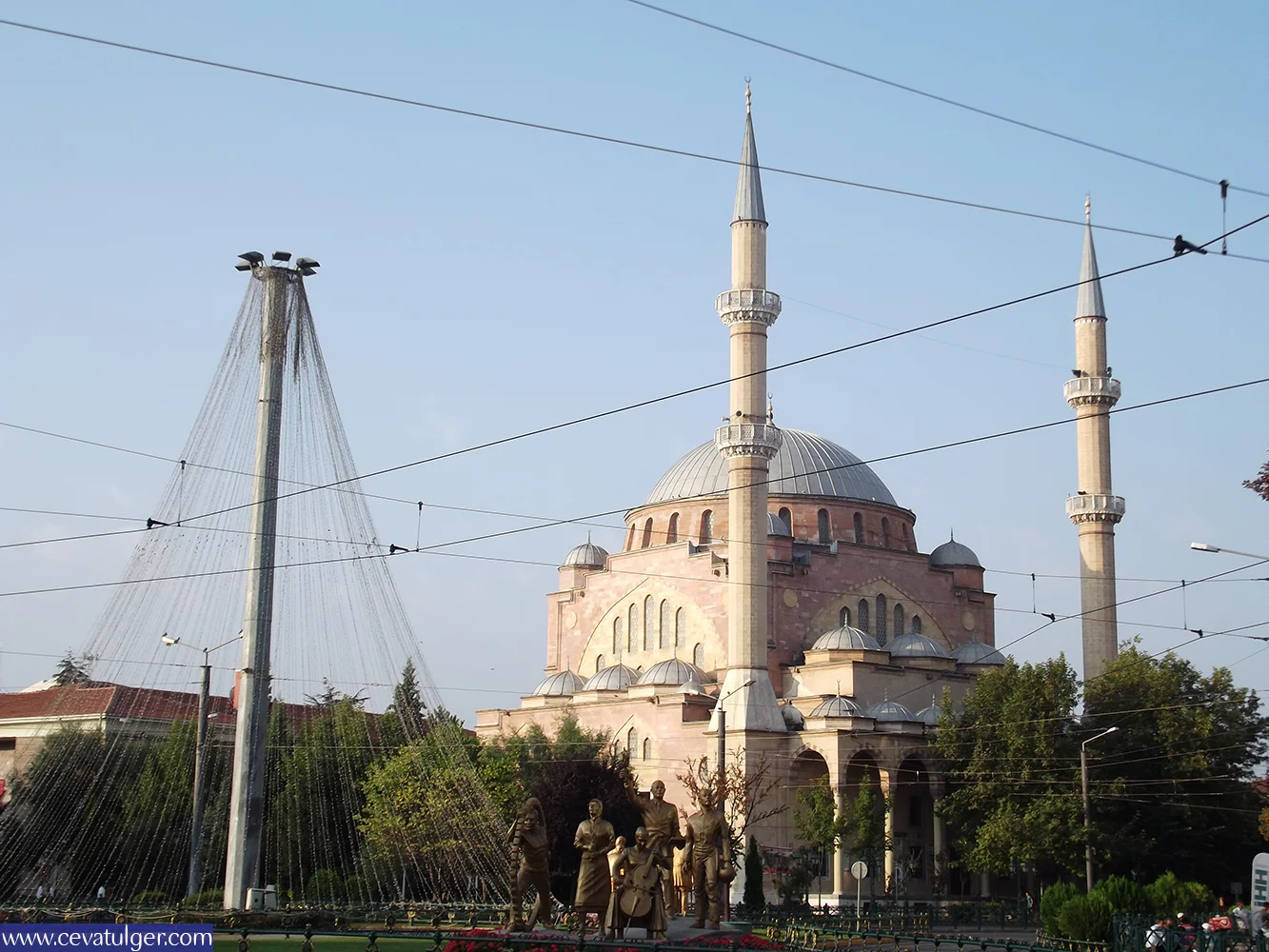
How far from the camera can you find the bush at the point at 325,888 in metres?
27.7

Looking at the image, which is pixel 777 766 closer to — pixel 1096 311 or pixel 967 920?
pixel 967 920

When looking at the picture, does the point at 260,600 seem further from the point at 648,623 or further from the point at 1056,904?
the point at 648,623

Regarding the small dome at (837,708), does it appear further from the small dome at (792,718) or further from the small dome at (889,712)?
the small dome at (792,718)

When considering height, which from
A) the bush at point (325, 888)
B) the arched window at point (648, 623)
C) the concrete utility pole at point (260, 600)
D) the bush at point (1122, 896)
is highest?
the arched window at point (648, 623)

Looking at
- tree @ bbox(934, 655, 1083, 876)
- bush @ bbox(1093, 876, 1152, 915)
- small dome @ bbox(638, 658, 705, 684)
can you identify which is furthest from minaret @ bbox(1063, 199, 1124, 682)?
bush @ bbox(1093, 876, 1152, 915)

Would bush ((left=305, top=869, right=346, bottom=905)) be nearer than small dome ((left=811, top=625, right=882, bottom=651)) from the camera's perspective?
Yes

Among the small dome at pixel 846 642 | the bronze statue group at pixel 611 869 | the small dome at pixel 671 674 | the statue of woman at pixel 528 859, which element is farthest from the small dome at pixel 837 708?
the statue of woman at pixel 528 859

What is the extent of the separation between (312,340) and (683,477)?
3822 cm

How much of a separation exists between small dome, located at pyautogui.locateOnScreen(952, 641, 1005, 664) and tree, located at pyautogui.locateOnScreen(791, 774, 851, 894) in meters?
9.91

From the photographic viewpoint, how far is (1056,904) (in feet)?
79.2

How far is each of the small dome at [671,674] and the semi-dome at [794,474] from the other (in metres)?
7.46

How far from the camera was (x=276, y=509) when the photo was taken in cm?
1842

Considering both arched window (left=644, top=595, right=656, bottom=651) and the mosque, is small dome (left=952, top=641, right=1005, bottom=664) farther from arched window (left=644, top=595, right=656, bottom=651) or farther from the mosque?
arched window (left=644, top=595, right=656, bottom=651)

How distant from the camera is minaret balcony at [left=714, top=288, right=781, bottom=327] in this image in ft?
140
